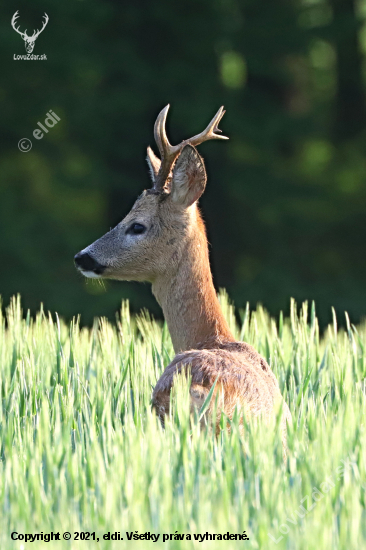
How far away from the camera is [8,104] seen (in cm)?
1449

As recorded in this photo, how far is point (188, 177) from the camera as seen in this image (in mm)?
4816

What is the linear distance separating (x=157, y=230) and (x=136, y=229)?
0.43 feet

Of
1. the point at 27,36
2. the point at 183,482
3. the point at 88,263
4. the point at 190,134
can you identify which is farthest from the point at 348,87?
the point at 183,482

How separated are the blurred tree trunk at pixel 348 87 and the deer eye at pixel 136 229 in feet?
36.0

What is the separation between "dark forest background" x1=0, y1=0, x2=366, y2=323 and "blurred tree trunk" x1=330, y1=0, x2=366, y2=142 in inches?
1.0

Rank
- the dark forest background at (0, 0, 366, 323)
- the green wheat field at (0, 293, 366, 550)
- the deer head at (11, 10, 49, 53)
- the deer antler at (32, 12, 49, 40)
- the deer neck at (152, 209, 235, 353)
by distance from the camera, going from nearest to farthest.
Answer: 1. the green wheat field at (0, 293, 366, 550)
2. the deer neck at (152, 209, 235, 353)
3. the deer head at (11, 10, 49, 53)
4. the deer antler at (32, 12, 49, 40)
5. the dark forest background at (0, 0, 366, 323)

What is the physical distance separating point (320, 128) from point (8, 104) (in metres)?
5.29

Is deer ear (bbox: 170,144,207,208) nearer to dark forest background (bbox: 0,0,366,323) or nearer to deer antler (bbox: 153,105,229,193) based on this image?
deer antler (bbox: 153,105,229,193)

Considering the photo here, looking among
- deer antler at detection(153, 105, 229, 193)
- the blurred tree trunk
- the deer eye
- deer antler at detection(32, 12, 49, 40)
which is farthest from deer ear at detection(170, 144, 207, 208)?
the blurred tree trunk

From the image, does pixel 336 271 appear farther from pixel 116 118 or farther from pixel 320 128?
pixel 116 118

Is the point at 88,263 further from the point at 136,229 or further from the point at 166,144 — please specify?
the point at 166,144

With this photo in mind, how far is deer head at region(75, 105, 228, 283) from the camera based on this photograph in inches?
193

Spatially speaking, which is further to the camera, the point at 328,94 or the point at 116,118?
the point at 328,94

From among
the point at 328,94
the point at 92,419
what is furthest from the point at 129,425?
the point at 328,94
